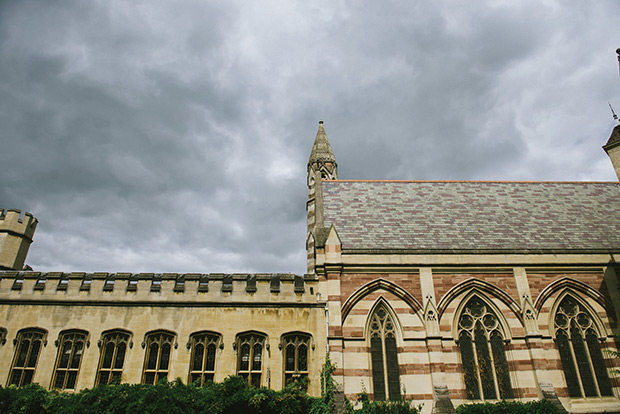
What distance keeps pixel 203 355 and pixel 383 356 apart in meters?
7.00

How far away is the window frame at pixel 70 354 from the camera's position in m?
14.2

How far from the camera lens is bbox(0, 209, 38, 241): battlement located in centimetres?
2048

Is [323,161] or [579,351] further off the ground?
[323,161]

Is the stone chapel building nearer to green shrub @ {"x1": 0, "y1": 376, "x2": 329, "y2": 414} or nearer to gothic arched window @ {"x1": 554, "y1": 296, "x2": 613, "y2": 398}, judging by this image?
gothic arched window @ {"x1": 554, "y1": 296, "x2": 613, "y2": 398}

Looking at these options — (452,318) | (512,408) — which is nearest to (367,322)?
(452,318)

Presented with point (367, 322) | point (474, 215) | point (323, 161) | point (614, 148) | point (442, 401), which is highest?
point (323, 161)

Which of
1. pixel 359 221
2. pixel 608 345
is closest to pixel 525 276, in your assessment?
pixel 608 345

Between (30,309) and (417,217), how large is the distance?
684 inches

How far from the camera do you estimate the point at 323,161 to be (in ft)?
84.7

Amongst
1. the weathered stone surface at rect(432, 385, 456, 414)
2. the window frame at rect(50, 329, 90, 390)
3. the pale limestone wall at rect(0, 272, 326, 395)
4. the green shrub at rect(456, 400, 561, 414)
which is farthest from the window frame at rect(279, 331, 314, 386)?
the window frame at rect(50, 329, 90, 390)

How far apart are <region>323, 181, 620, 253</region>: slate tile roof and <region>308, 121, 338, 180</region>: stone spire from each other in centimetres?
566

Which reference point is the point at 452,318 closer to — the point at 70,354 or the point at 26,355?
the point at 70,354

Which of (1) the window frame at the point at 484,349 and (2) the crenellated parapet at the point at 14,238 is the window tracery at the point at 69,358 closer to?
(2) the crenellated parapet at the point at 14,238

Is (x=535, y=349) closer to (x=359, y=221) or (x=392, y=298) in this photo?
(x=392, y=298)
